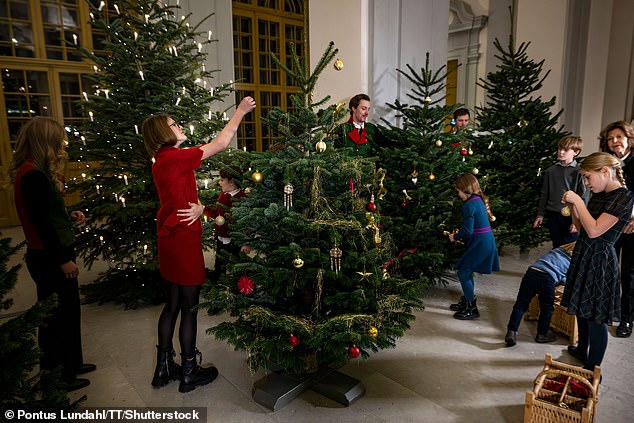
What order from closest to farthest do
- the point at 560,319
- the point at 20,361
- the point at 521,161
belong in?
1. the point at 20,361
2. the point at 560,319
3. the point at 521,161

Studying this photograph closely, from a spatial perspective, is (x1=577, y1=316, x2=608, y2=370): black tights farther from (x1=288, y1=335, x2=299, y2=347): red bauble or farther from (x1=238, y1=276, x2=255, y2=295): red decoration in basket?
(x1=238, y1=276, x2=255, y2=295): red decoration in basket

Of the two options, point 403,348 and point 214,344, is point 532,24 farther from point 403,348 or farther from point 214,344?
point 214,344

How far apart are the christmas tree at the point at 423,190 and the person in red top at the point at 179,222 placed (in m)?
2.40

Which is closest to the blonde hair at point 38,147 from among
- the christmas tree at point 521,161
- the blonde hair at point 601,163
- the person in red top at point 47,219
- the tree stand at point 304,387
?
the person in red top at point 47,219

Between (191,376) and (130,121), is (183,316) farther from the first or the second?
(130,121)

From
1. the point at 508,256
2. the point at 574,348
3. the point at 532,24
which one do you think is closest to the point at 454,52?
the point at 532,24

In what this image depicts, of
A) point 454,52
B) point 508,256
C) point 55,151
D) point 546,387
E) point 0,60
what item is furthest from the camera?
point 454,52

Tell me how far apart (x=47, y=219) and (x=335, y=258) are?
1.92 meters

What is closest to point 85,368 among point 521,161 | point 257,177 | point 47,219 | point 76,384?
point 76,384

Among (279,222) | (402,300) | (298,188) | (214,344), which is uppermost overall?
(298,188)

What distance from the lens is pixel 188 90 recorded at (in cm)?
490

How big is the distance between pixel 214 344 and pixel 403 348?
5.56 feet

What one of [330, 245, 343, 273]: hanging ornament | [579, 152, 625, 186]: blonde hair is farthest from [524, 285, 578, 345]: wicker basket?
[330, 245, 343, 273]: hanging ornament

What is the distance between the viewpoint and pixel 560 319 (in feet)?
13.0
